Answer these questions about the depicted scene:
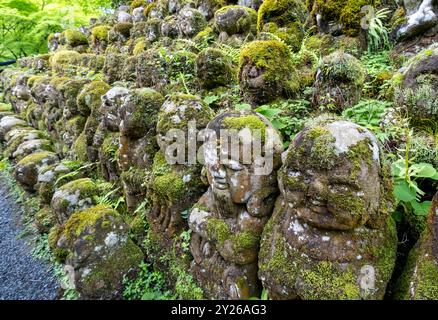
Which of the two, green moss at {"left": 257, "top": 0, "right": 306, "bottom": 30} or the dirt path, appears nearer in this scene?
the dirt path

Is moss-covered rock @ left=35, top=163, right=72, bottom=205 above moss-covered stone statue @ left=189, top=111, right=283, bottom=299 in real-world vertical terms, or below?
below

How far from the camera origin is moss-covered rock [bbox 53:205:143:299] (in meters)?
3.46

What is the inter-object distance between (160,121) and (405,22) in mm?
3804

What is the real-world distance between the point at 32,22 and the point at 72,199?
15005mm

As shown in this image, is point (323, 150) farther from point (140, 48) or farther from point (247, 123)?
point (140, 48)

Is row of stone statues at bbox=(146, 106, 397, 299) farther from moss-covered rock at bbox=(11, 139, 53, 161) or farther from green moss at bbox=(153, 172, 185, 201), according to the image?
moss-covered rock at bbox=(11, 139, 53, 161)

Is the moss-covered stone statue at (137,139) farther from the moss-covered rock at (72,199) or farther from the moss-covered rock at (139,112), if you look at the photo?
the moss-covered rock at (72,199)

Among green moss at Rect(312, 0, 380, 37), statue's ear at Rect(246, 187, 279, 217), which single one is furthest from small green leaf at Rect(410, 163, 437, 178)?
green moss at Rect(312, 0, 380, 37)

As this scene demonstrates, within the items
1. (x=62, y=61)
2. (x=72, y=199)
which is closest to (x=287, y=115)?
(x=72, y=199)

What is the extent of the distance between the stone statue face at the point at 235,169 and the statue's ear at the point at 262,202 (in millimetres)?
33

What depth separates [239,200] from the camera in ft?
8.75

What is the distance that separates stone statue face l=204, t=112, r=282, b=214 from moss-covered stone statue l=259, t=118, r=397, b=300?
0.36m

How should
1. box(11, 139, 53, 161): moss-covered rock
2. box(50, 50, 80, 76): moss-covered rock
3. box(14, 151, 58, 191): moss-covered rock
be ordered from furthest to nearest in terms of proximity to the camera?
box(50, 50, 80, 76): moss-covered rock
box(11, 139, 53, 161): moss-covered rock
box(14, 151, 58, 191): moss-covered rock

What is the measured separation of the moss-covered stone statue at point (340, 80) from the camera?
3459 mm
